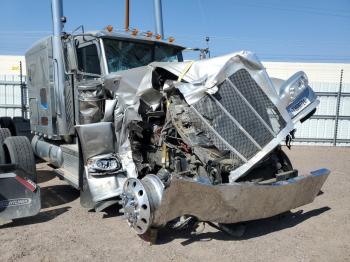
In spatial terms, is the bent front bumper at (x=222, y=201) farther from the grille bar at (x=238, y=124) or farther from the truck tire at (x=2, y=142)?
the truck tire at (x=2, y=142)

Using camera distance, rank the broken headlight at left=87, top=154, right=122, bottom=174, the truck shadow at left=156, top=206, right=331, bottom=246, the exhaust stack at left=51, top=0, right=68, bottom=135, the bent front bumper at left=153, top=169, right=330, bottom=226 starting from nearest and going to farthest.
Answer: the bent front bumper at left=153, top=169, right=330, bottom=226, the truck shadow at left=156, top=206, right=331, bottom=246, the broken headlight at left=87, top=154, right=122, bottom=174, the exhaust stack at left=51, top=0, right=68, bottom=135

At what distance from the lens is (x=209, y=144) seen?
4.18 metres

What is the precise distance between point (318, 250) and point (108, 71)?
370cm

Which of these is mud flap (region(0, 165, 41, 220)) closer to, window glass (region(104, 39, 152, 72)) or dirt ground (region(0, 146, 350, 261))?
dirt ground (region(0, 146, 350, 261))

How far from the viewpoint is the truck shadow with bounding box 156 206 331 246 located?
4.33m

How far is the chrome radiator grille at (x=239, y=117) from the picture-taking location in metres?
4.24

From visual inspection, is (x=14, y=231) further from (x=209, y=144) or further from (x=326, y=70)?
(x=326, y=70)

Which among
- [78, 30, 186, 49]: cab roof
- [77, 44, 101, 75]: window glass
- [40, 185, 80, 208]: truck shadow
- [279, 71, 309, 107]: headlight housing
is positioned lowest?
[40, 185, 80, 208]: truck shadow

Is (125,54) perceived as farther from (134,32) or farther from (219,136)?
(219,136)

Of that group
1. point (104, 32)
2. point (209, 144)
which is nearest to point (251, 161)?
point (209, 144)

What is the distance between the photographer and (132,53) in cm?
625

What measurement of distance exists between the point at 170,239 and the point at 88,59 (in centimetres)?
314

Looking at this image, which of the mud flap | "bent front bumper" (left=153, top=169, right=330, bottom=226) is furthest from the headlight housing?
the mud flap

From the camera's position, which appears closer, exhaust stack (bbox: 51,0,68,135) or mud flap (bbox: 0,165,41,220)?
mud flap (bbox: 0,165,41,220)
